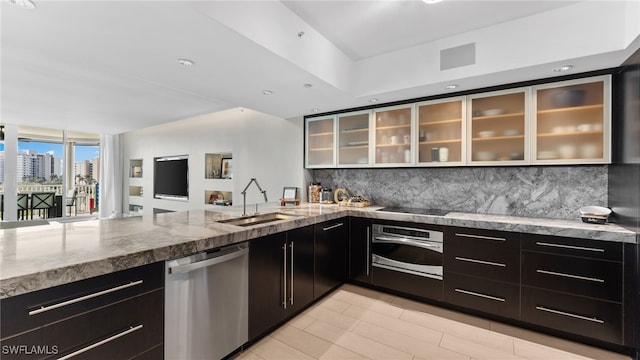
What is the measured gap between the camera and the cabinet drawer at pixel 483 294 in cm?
229

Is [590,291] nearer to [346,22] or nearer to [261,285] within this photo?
[261,285]

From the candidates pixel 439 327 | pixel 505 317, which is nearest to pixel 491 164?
pixel 505 317

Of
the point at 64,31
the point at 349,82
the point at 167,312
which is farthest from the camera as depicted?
the point at 349,82

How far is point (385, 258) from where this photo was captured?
9.48 feet

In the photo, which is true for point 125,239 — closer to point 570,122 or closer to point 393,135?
point 393,135

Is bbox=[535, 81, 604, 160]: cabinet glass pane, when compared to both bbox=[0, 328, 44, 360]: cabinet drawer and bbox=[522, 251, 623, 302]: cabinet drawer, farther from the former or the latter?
bbox=[0, 328, 44, 360]: cabinet drawer

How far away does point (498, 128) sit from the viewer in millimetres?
2680

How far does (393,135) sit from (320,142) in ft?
3.51

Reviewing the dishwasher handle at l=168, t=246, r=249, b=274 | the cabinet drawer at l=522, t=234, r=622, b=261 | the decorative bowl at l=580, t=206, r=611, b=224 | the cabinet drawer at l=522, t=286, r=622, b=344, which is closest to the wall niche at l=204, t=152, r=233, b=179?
the dishwasher handle at l=168, t=246, r=249, b=274

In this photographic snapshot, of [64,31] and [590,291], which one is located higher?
[64,31]

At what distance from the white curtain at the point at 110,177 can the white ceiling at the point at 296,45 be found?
423 cm

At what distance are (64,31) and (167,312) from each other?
1.83m

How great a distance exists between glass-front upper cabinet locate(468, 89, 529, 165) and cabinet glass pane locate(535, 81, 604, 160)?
13 centimetres

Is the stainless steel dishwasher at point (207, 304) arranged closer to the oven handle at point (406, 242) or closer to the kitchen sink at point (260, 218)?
the kitchen sink at point (260, 218)
